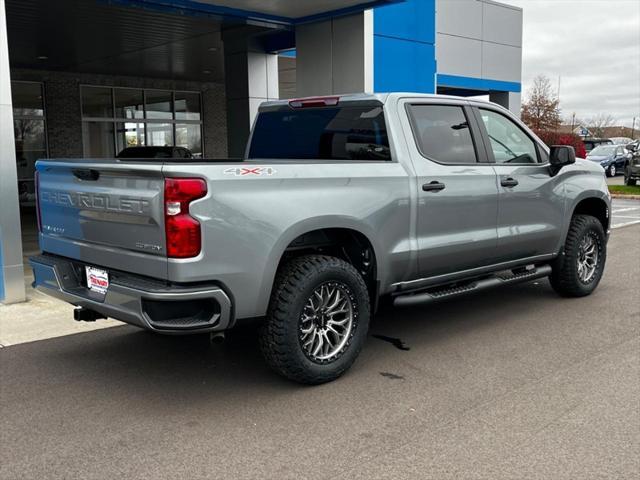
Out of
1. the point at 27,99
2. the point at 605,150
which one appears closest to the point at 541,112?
the point at 605,150

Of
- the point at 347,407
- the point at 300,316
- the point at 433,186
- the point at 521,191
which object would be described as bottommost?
the point at 347,407

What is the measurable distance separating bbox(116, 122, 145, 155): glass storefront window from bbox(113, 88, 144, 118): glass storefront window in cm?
32

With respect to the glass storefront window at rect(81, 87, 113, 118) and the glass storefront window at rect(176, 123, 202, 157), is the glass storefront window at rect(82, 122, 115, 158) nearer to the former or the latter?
the glass storefront window at rect(81, 87, 113, 118)

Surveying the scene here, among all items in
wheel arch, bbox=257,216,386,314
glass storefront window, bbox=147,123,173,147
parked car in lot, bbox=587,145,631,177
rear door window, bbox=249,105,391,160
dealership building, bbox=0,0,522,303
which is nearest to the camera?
wheel arch, bbox=257,216,386,314

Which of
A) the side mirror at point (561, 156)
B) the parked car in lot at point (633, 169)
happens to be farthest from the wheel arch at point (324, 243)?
the parked car in lot at point (633, 169)

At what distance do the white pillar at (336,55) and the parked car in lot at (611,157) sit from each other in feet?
78.9

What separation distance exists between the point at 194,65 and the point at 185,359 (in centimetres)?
1571

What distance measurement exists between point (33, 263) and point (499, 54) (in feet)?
68.5

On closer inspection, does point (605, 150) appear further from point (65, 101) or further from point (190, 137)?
point (65, 101)

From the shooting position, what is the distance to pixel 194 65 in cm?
1962

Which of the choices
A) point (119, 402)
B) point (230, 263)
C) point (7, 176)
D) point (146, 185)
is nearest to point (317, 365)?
point (230, 263)

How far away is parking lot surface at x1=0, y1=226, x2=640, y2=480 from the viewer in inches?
140

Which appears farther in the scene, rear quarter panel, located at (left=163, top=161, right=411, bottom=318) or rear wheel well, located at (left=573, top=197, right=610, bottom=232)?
rear wheel well, located at (left=573, top=197, right=610, bottom=232)

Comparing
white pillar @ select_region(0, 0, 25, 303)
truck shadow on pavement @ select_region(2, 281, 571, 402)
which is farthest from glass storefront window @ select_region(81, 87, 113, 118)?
truck shadow on pavement @ select_region(2, 281, 571, 402)
